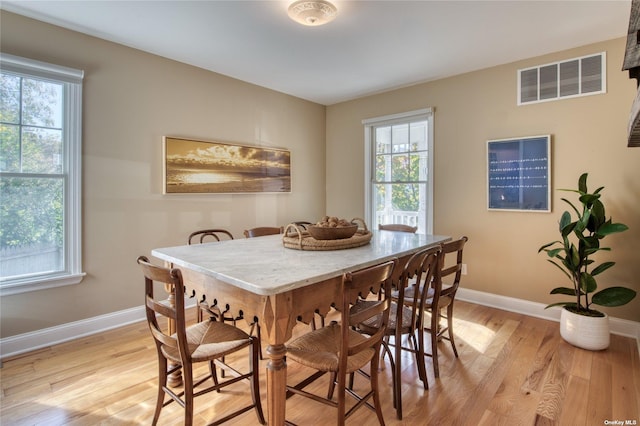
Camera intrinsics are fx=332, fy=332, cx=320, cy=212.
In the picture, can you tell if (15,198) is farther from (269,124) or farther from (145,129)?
(269,124)

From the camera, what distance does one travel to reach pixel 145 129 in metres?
3.19

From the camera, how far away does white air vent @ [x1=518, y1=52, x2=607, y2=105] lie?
2.98 meters

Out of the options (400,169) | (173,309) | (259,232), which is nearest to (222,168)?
(259,232)

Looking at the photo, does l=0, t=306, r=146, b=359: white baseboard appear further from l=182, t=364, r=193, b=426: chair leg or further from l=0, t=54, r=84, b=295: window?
l=182, t=364, r=193, b=426: chair leg

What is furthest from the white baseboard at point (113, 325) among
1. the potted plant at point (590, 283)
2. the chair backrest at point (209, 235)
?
the chair backrest at point (209, 235)

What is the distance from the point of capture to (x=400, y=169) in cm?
439

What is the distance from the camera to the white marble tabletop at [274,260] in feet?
4.60

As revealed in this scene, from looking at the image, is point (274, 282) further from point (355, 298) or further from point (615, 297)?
point (615, 297)

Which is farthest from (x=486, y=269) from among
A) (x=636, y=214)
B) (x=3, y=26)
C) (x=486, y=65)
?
→ (x=3, y=26)

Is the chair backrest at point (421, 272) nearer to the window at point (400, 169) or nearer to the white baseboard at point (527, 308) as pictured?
the white baseboard at point (527, 308)

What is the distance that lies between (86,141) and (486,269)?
13.5 ft

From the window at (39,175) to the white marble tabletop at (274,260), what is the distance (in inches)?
53.1

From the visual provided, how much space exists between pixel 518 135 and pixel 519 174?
399 mm

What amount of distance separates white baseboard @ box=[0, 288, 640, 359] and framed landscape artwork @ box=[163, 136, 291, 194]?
1.26 metres
